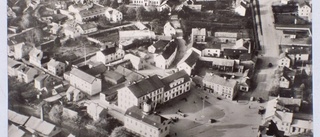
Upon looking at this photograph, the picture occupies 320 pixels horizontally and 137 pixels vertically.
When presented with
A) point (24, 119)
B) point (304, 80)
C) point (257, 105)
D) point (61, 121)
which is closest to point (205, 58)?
point (257, 105)

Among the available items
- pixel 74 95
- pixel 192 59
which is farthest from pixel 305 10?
pixel 74 95

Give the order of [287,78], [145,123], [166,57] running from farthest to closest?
[166,57]
[287,78]
[145,123]

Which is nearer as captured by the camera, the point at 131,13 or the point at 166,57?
the point at 166,57

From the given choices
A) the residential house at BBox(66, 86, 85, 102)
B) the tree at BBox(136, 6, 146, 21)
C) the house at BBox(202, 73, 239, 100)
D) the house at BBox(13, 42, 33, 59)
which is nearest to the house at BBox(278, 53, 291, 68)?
the house at BBox(202, 73, 239, 100)

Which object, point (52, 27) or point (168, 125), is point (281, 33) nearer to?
point (168, 125)

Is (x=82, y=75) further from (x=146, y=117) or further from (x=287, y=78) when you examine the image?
(x=287, y=78)

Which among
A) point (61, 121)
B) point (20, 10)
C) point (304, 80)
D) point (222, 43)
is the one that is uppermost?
point (20, 10)
